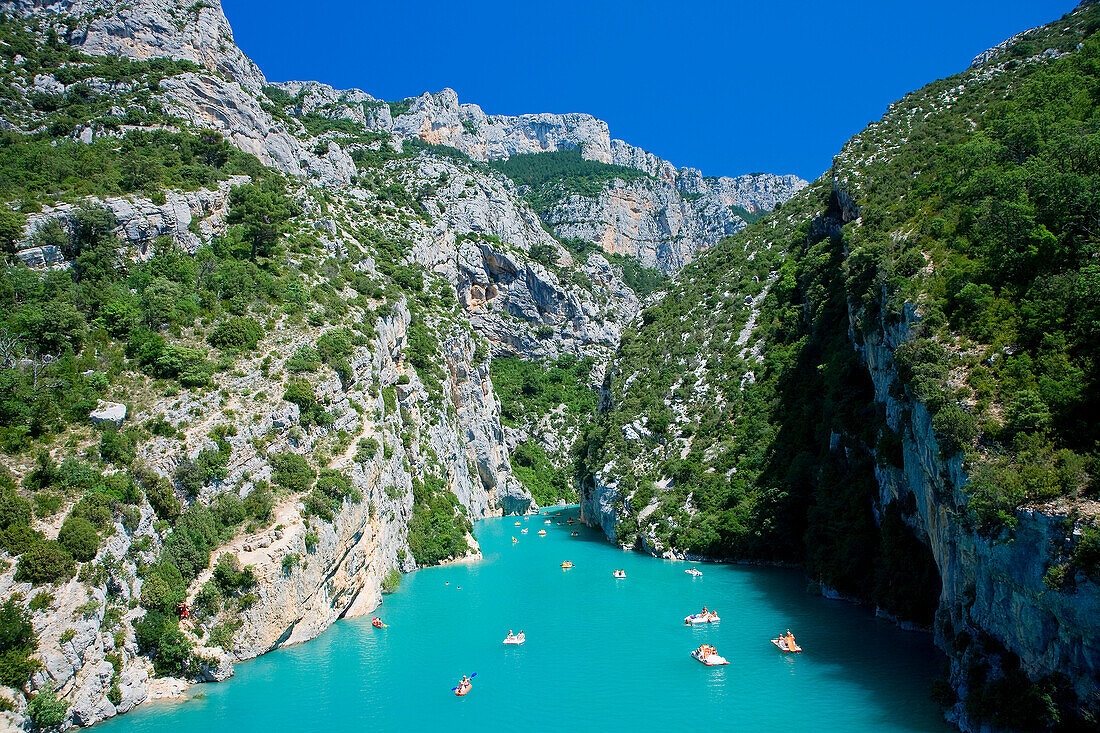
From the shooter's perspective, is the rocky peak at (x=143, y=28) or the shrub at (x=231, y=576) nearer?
the shrub at (x=231, y=576)

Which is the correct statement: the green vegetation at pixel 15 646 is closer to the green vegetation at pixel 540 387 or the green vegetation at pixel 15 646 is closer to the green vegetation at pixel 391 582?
the green vegetation at pixel 391 582

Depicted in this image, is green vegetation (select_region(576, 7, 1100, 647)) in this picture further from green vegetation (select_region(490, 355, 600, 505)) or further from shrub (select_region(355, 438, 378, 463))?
green vegetation (select_region(490, 355, 600, 505))

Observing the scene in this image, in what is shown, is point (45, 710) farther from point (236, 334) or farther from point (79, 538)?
point (236, 334)

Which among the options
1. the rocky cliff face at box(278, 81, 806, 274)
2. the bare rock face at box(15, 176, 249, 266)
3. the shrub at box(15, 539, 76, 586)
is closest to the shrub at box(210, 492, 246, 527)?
the shrub at box(15, 539, 76, 586)

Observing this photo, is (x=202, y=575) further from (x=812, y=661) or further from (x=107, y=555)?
(x=812, y=661)

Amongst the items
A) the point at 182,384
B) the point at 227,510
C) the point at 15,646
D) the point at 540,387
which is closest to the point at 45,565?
the point at 15,646

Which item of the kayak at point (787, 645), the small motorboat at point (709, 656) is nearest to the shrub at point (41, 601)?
the small motorboat at point (709, 656)
